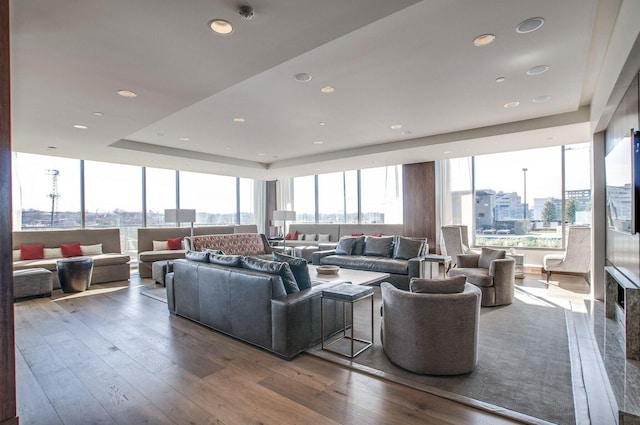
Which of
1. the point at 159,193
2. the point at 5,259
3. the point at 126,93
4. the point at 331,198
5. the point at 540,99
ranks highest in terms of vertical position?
the point at 540,99

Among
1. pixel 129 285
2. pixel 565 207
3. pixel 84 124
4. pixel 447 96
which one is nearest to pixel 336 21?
pixel 447 96

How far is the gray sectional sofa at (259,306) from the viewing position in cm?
292

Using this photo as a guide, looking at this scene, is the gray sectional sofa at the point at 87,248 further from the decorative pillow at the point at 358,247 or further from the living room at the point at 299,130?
the decorative pillow at the point at 358,247

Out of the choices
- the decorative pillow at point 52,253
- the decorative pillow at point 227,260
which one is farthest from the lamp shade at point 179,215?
the decorative pillow at point 227,260

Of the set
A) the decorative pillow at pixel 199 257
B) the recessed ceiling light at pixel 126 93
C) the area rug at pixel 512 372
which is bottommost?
the area rug at pixel 512 372

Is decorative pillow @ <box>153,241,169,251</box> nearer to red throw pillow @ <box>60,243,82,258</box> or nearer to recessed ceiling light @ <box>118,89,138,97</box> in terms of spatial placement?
red throw pillow @ <box>60,243,82,258</box>

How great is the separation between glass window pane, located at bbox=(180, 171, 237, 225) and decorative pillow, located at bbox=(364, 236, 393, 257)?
5713 millimetres

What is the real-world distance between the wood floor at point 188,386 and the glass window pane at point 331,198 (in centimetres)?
727

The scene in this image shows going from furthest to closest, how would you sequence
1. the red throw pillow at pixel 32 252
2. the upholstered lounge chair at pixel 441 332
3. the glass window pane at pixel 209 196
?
the glass window pane at pixel 209 196 → the red throw pillow at pixel 32 252 → the upholstered lounge chair at pixel 441 332

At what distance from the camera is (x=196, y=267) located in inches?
152

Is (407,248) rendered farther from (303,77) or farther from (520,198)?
(303,77)

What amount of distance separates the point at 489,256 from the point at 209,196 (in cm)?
843

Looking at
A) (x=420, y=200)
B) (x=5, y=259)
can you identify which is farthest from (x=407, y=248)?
(x=5, y=259)

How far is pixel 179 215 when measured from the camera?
20.7 feet
